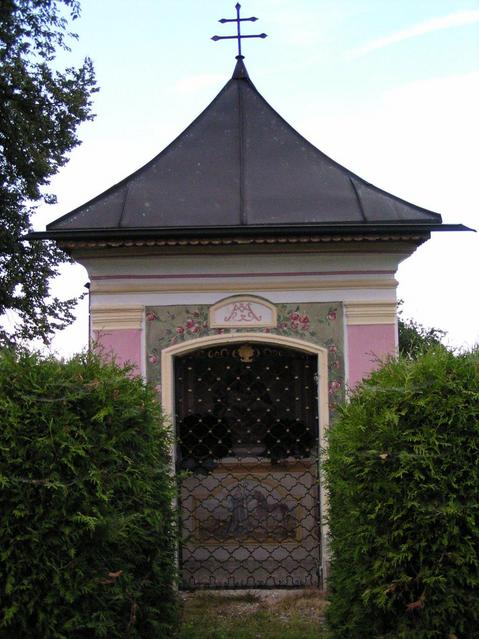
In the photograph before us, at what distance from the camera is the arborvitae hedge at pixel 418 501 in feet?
15.3

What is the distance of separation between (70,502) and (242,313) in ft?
10.6

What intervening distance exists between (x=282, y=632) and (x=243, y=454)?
6.55 feet

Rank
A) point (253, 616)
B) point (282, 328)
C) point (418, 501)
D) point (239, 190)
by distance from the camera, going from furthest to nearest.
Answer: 1. point (239, 190)
2. point (282, 328)
3. point (253, 616)
4. point (418, 501)

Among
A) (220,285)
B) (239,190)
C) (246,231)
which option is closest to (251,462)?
(220,285)

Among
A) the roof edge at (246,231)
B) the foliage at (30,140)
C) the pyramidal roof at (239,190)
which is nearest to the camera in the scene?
the roof edge at (246,231)

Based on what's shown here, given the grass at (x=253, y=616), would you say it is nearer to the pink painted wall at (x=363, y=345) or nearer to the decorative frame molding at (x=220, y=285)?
the pink painted wall at (x=363, y=345)

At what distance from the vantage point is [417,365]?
4.99 m

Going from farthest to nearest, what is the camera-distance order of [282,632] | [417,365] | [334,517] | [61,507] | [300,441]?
1. [300,441]
2. [282,632]
3. [334,517]
4. [417,365]
5. [61,507]

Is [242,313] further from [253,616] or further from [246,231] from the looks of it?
[253,616]

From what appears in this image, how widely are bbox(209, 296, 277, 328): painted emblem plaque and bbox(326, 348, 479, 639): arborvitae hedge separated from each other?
8.69ft

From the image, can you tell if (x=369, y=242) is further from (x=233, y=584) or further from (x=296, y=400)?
(x=233, y=584)

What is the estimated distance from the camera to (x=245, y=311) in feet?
25.0

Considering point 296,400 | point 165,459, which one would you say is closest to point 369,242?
point 296,400

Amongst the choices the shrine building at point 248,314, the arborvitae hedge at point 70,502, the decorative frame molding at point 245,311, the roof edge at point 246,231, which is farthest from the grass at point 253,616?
the roof edge at point 246,231
